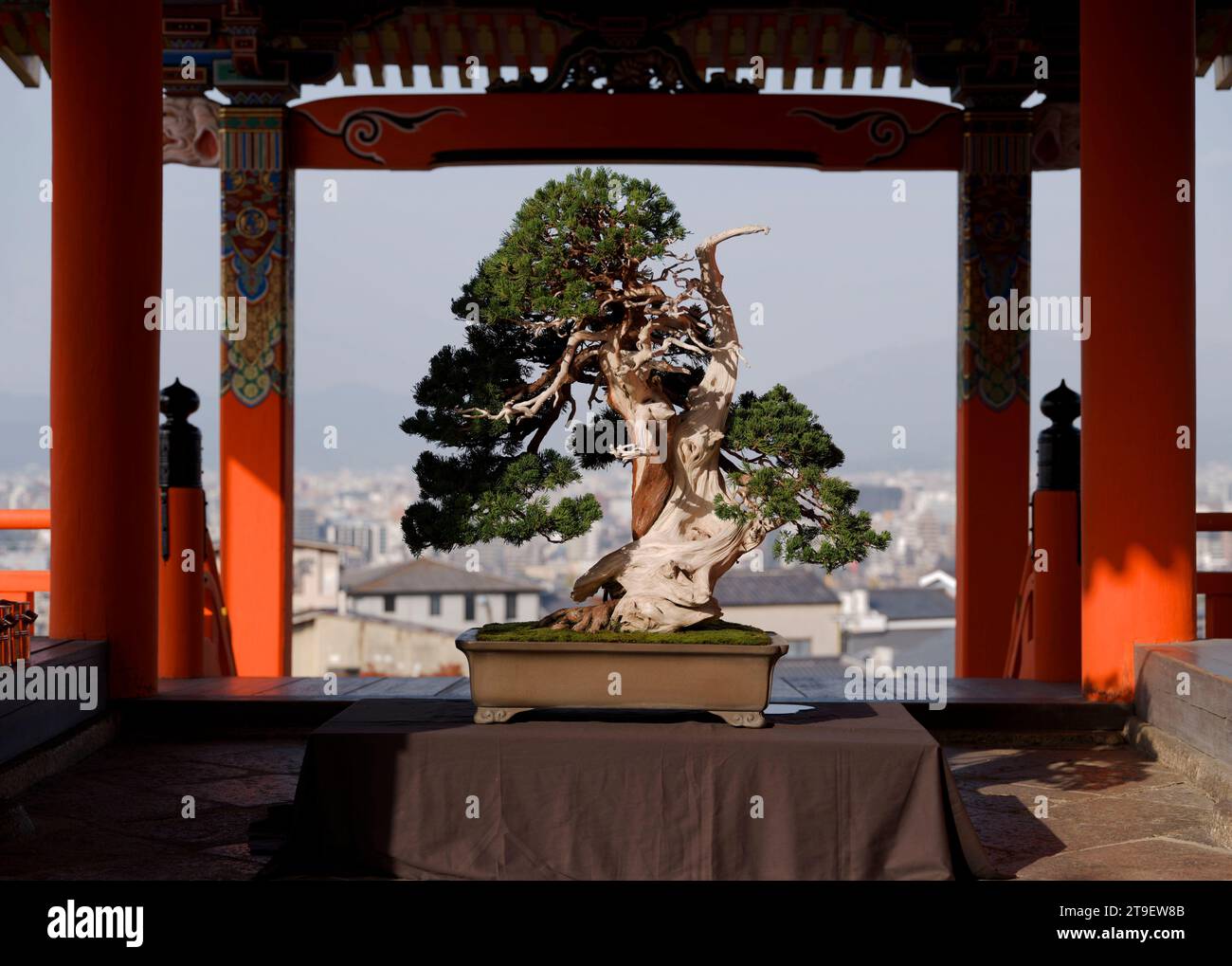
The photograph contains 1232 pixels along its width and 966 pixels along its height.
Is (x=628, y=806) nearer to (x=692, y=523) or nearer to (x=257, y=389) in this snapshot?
(x=692, y=523)

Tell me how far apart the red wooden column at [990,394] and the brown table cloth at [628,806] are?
3946 millimetres

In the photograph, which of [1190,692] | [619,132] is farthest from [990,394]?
[1190,692]

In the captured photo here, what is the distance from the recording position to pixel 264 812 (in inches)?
144

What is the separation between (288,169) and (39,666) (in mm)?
3357

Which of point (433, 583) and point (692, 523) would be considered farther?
point (433, 583)

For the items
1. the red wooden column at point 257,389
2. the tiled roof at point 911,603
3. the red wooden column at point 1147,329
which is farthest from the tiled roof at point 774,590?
the red wooden column at point 1147,329

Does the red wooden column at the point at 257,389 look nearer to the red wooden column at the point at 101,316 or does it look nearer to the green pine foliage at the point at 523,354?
the red wooden column at the point at 101,316

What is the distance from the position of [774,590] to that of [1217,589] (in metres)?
17.3

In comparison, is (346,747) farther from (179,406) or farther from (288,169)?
(288,169)

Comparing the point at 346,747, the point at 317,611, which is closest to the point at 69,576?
the point at 346,747

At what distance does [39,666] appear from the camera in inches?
161

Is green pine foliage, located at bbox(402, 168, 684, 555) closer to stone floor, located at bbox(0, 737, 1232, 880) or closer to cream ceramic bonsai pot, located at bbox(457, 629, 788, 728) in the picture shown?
cream ceramic bonsai pot, located at bbox(457, 629, 788, 728)

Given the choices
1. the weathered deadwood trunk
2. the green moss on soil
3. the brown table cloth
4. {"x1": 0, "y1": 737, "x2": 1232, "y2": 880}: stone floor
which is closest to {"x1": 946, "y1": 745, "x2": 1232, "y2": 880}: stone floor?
{"x1": 0, "y1": 737, "x2": 1232, "y2": 880}: stone floor
